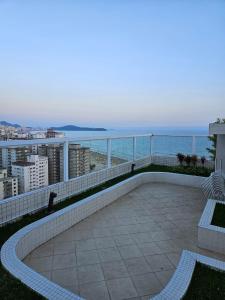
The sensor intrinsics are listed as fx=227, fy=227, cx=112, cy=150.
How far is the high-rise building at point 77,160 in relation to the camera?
4.99 meters

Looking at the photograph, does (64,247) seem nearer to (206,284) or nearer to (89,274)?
(89,274)

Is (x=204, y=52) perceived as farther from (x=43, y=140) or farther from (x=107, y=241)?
(x=107, y=241)

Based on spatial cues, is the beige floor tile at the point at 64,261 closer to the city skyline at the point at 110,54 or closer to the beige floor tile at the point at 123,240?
the beige floor tile at the point at 123,240

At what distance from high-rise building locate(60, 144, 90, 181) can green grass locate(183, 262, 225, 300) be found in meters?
3.21

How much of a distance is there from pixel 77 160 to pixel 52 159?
0.76m

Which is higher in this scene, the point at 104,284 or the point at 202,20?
the point at 202,20

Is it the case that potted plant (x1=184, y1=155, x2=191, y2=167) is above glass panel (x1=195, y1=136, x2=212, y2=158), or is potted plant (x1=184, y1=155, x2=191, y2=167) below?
below

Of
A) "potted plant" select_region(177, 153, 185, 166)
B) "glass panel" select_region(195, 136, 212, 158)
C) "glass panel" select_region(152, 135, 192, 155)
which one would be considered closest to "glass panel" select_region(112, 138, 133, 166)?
"glass panel" select_region(152, 135, 192, 155)

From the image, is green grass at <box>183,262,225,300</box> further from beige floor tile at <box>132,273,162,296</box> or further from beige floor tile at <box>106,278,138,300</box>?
beige floor tile at <box>106,278,138,300</box>

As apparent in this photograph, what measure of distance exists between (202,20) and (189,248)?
8934 mm

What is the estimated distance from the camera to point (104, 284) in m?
2.54

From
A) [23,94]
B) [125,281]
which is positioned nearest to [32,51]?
[23,94]

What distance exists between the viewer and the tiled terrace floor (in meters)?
2.54

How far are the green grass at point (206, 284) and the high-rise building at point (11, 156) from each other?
118 inches
